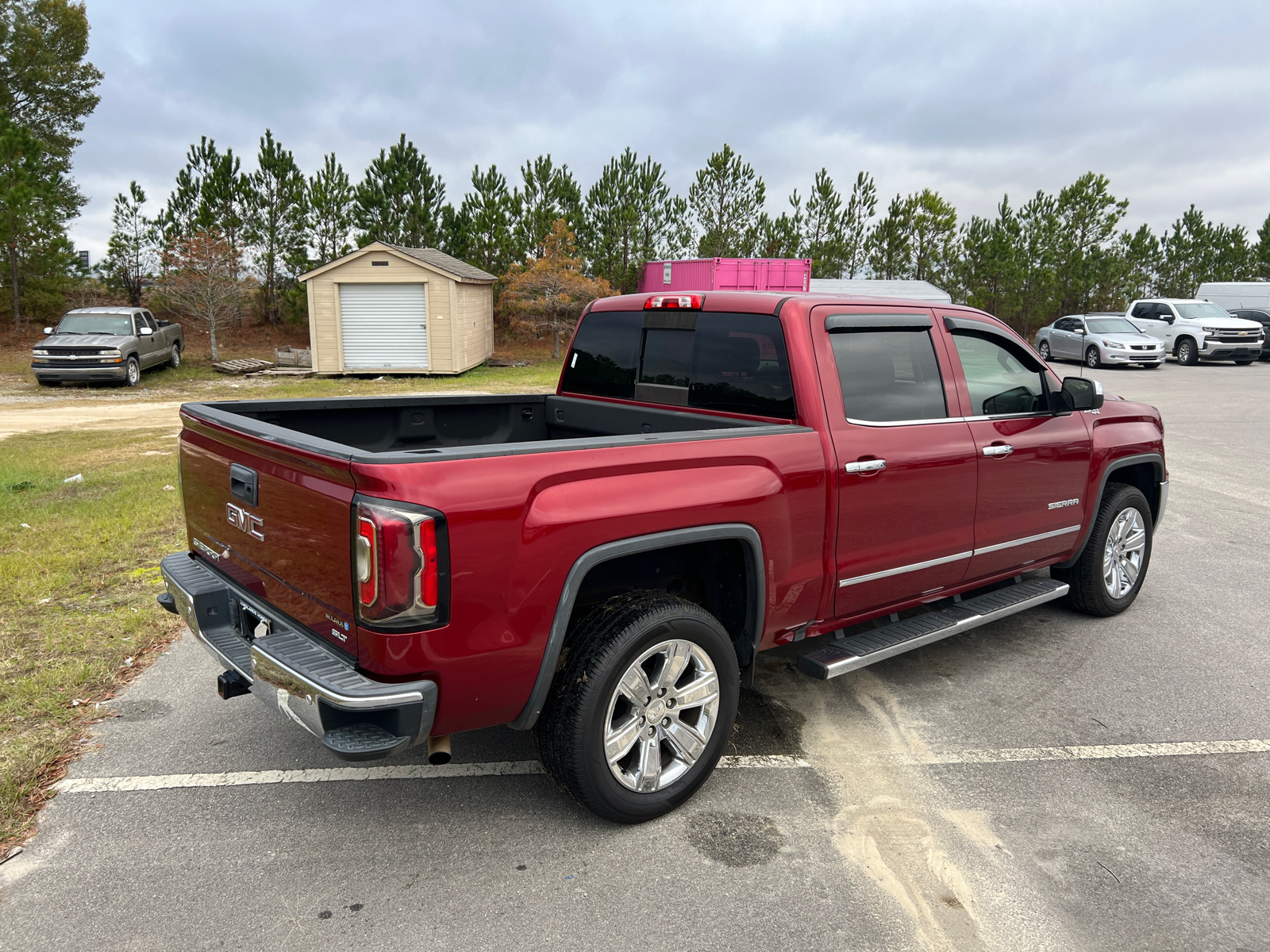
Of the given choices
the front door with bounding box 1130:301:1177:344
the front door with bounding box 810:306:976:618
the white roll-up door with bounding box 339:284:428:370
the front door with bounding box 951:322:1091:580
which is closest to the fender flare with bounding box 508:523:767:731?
the front door with bounding box 810:306:976:618

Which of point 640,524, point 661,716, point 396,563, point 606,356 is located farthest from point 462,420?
point 396,563

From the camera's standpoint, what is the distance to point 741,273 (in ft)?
68.7

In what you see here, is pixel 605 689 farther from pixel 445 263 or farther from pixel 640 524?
pixel 445 263

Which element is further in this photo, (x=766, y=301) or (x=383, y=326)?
(x=383, y=326)

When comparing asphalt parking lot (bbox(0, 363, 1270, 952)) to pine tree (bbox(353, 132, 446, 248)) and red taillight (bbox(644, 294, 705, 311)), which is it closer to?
red taillight (bbox(644, 294, 705, 311))

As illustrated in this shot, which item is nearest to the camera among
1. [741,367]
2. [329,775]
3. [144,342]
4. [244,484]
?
[244,484]

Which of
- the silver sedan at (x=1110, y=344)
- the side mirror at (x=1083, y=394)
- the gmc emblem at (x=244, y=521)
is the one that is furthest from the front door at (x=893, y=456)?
the silver sedan at (x=1110, y=344)

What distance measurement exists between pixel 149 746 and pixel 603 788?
7.02ft

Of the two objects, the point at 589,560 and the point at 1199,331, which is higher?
the point at 1199,331

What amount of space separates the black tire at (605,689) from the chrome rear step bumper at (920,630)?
0.66 m

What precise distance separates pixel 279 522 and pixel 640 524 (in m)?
1.22

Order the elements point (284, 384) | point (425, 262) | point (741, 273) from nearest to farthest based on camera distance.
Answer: point (741, 273) → point (284, 384) → point (425, 262)

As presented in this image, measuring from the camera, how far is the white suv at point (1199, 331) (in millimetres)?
26047

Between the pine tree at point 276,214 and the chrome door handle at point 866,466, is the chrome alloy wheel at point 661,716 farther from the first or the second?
the pine tree at point 276,214
